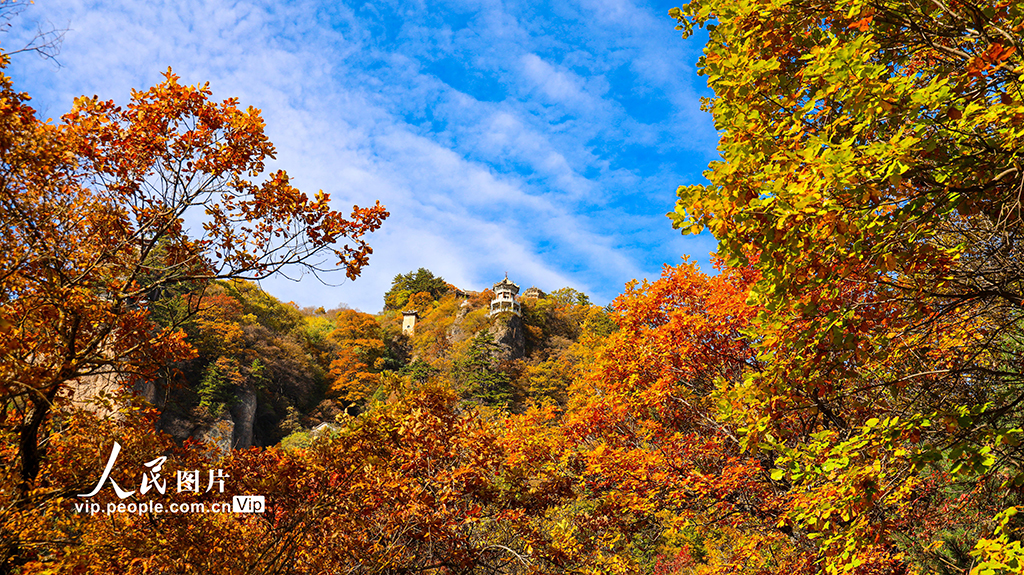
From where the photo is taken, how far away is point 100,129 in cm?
507

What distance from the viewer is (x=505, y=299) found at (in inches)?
1896

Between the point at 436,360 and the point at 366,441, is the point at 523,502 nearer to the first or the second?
the point at 366,441

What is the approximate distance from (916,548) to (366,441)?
9.00 meters

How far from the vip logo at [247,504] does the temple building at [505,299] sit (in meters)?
39.7

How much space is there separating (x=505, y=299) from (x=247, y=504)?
42.1 meters

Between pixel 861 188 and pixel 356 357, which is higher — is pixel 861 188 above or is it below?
below

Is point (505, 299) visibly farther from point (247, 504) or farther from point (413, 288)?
point (247, 504)

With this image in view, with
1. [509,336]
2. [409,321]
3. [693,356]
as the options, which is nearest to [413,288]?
[409,321]

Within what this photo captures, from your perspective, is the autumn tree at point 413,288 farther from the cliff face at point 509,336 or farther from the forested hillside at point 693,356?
the forested hillside at point 693,356

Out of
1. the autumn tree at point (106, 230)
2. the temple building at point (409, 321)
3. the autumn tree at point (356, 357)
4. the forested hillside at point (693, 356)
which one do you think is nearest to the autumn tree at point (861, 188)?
the forested hillside at point (693, 356)

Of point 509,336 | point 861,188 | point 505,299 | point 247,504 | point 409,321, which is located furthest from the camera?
point 409,321

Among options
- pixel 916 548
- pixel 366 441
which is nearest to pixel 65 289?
pixel 366 441

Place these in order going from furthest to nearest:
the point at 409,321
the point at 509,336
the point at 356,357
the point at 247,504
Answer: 1. the point at 409,321
2. the point at 509,336
3. the point at 356,357
4. the point at 247,504

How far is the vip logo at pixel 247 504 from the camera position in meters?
6.00
